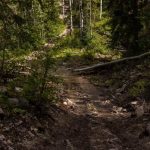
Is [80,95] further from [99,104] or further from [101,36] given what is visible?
[101,36]

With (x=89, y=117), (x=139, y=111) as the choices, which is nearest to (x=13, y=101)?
(x=89, y=117)

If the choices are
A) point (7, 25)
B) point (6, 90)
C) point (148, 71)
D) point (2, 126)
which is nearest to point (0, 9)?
point (7, 25)

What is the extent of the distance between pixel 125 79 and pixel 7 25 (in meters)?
10.1

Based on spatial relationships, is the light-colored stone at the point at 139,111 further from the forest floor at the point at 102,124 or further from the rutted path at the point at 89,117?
the rutted path at the point at 89,117

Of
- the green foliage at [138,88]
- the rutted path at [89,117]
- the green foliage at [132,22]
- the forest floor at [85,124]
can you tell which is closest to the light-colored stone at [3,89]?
the forest floor at [85,124]

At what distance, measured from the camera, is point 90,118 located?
1443cm

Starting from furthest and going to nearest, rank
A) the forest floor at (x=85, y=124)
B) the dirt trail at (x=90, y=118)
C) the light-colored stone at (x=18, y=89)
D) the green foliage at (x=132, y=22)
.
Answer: the green foliage at (x=132, y=22), the light-colored stone at (x=18, y=89), the dirt trail at (x=90, y=118), the forest floor at (x=85, y=124)

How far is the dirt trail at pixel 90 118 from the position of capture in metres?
11.4

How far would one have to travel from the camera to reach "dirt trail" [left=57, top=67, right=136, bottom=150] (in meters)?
11.4

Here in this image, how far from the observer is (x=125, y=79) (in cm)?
2141

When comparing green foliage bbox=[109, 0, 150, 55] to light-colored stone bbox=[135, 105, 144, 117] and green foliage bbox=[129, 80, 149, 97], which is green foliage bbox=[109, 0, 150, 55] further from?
light-colored stone bbox=[135, 105, 144, 117]

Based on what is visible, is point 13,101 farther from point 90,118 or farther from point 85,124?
point 90,118

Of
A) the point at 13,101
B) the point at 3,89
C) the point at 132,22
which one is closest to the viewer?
the point at 13,101

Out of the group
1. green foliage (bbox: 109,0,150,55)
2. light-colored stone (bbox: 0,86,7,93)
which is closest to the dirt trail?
light-colored stone (bbox: 0,86,7,93)
